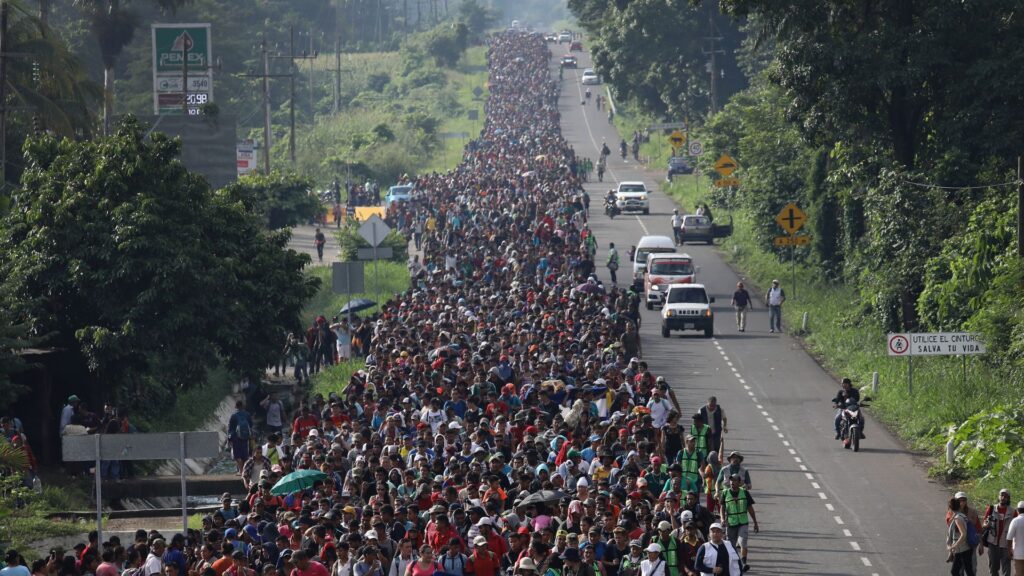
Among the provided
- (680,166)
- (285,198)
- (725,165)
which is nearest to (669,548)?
(725,165)

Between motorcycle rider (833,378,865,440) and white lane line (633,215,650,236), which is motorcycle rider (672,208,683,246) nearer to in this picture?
white lane line (633,215,650,236)

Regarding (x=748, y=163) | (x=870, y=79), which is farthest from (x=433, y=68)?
(x=870, y=79)

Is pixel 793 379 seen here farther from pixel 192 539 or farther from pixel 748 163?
pixel 748 163

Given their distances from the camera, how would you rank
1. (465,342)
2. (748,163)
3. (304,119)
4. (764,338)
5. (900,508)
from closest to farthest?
(900,508) < (465,342) < (764,338) < (748,163) < (304,119)

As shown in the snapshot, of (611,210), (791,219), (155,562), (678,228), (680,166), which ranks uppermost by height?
(791,219)

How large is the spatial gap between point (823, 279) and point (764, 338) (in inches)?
295

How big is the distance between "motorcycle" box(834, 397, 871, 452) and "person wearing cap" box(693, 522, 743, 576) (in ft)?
42.1

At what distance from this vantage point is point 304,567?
1727cm

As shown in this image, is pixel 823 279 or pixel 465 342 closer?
pixel 465 342

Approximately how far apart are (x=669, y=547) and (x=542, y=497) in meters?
1.89

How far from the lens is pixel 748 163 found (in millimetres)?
63812

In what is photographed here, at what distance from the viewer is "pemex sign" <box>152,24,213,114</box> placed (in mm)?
56719

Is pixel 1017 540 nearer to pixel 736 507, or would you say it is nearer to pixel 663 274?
pixel 736 507

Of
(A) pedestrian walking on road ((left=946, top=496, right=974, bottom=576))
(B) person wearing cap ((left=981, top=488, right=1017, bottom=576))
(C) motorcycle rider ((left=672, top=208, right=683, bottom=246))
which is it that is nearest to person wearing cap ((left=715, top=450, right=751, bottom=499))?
(A) pedestrian walking on road ((left=946, top=496, right=974, bottom=576))
